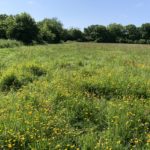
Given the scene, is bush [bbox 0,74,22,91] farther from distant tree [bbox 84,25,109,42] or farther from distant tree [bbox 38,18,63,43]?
distant tree [bbox 84,25,109,42]

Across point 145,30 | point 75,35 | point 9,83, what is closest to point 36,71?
point 9,83

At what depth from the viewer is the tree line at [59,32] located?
58094 millimetres

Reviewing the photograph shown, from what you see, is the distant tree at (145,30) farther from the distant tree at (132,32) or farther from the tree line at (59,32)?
the distant tree at (132,32)

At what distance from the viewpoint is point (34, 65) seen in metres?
13.3

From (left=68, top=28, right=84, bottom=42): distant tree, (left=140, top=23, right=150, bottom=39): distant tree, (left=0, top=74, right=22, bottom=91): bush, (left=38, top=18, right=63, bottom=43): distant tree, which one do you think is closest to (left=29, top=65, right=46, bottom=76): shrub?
(left=0, top=74, right=22, bottom=91): bush

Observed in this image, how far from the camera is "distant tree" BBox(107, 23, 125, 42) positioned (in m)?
99.6

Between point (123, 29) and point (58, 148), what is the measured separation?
10199 centimetres

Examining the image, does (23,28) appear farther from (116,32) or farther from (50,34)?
(116,32)

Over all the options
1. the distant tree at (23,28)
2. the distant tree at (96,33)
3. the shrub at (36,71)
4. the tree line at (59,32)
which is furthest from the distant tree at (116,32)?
the shrub at (36,71)

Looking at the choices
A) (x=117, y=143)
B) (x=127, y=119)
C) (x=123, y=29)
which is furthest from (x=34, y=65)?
(x=123, y=29)

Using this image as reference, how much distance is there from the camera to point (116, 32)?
103 m

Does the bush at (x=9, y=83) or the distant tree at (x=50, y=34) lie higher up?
the distant tree at (x=50, y=34)

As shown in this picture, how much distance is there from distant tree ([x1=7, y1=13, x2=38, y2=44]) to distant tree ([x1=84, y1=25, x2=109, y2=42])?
120ft

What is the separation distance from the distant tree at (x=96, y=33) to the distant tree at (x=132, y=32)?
751 centimetres
